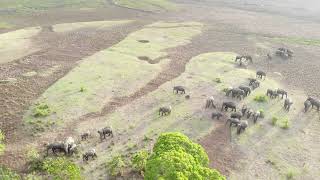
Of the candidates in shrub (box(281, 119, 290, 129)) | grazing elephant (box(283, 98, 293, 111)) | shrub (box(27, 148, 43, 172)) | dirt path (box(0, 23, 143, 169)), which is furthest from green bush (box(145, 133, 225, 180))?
grazing elephant (box(283, 98, 293, 111))

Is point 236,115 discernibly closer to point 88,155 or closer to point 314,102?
point 314,102

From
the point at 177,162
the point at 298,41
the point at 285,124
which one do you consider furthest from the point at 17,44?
the point at 298,41

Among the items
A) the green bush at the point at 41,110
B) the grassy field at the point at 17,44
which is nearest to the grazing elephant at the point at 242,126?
the green bush at the point at 41,110

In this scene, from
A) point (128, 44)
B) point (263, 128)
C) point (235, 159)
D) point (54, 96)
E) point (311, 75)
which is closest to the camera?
point (235, 159)

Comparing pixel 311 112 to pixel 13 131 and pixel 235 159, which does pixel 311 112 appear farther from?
pixel 13 131

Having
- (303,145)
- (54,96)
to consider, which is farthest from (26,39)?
(303,145)
